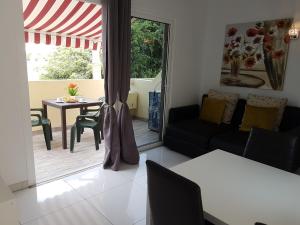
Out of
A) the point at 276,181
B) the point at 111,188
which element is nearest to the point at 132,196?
the point at 111,188

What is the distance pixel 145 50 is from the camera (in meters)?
4.96

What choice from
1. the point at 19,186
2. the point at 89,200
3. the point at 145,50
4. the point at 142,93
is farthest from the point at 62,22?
the point at 89,200

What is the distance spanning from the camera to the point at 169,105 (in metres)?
3.79

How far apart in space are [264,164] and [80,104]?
2.86m

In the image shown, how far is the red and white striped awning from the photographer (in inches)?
131

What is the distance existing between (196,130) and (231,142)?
22.1 inches

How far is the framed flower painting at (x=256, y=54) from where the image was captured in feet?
10.5

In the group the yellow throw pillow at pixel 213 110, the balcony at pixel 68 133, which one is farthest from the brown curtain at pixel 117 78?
the yellow throw pillow at pixel 213 110

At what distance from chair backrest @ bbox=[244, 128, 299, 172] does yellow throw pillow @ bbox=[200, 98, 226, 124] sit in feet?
5.68

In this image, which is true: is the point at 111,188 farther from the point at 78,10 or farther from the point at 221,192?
the point at 78,10

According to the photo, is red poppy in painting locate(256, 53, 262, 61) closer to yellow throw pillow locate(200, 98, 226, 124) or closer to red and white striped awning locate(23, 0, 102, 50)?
yellow throw pillow locate(200, 98, 226, 124)

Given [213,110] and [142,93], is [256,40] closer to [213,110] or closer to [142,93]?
[213,110]

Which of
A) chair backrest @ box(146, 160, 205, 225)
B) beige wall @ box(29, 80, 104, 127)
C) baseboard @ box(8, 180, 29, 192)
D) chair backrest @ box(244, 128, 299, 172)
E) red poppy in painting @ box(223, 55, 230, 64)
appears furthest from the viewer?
beige wall @ box(29, 80, 104, 127)

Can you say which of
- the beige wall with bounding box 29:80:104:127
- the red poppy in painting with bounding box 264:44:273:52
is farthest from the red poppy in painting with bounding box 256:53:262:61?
the beige wall with bounding box 29:80:104:127
